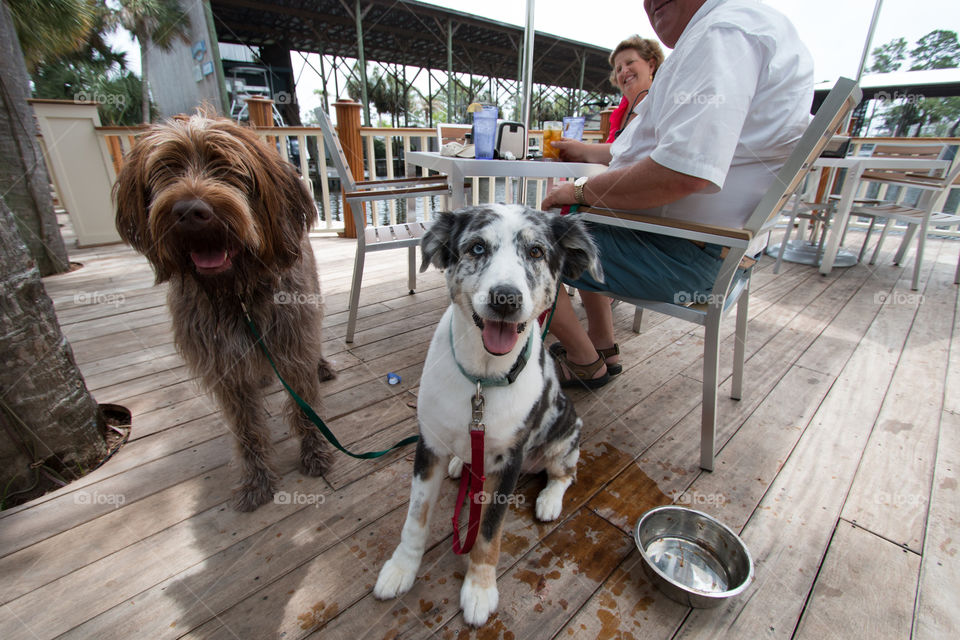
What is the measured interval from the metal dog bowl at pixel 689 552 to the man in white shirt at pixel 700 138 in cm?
95

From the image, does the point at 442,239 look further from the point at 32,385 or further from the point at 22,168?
the point at 22,168

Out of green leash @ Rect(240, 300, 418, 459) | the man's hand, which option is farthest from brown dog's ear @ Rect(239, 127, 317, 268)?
the man's hand

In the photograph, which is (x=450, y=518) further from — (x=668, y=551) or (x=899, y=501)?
(x=899, y=501)

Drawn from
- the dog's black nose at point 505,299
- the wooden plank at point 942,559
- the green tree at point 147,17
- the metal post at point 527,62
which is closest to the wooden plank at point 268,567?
the dog's black nose at point 505,299

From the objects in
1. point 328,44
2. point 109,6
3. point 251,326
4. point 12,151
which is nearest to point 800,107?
point 251,326

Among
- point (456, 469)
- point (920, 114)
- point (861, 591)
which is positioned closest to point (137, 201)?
point (456, 469)

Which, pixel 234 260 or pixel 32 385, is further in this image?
pixel 32 385

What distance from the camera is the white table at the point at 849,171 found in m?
4.30

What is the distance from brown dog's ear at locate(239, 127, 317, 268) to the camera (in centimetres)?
146

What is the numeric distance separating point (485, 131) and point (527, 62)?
2.65 meters

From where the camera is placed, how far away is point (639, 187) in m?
1.67

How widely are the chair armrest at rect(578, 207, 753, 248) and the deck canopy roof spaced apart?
45.9 feet

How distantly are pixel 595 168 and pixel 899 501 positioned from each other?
2314 mm

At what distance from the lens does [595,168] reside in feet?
9.00
